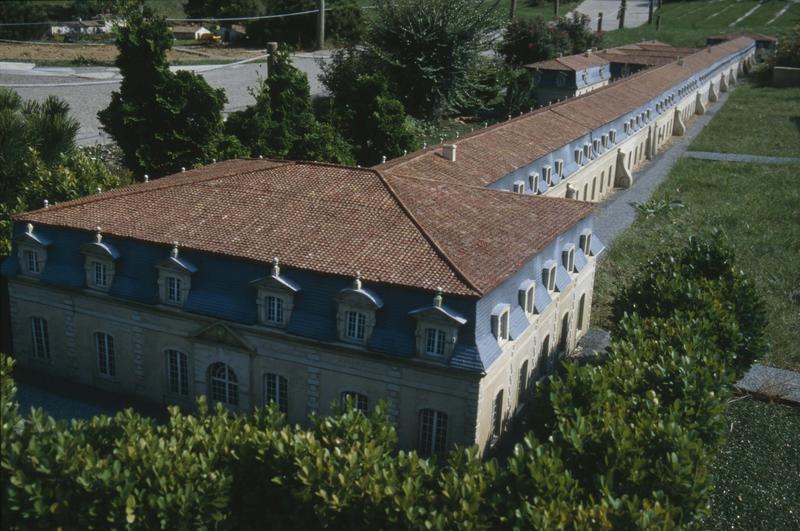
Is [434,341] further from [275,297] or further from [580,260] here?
[580,260]

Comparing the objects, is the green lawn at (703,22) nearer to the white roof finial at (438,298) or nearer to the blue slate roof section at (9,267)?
the blue slate roof section at (9,267)

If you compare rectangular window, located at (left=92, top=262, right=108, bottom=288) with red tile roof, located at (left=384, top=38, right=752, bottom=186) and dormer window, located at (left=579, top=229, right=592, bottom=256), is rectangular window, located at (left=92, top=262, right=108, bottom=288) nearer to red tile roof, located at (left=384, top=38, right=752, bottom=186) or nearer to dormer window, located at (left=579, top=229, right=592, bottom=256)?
red tile roof, located at (left=384, top=38, right=752, bottom=186)

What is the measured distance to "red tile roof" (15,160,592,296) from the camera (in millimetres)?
26359

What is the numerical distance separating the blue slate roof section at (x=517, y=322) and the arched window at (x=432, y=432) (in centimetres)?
340

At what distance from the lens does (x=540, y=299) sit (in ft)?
96.4

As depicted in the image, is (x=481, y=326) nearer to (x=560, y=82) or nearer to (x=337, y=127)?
(x=337, y=127)

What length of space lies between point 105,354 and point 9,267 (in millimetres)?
4801

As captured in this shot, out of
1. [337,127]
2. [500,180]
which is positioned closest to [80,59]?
[337,127]

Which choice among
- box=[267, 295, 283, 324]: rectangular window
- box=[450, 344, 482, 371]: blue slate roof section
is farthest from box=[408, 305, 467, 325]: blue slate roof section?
box=[267, 295, 283, 324]: rectangular window

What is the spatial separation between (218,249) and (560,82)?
6440 centimetres

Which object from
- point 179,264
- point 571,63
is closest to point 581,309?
point 179,264

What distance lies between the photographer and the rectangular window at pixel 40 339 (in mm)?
31766

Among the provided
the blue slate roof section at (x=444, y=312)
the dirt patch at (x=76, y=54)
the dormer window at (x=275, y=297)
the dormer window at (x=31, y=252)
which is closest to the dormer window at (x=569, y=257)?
the blue slate roof section at (x=444, y=312)

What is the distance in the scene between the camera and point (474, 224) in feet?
95.7
